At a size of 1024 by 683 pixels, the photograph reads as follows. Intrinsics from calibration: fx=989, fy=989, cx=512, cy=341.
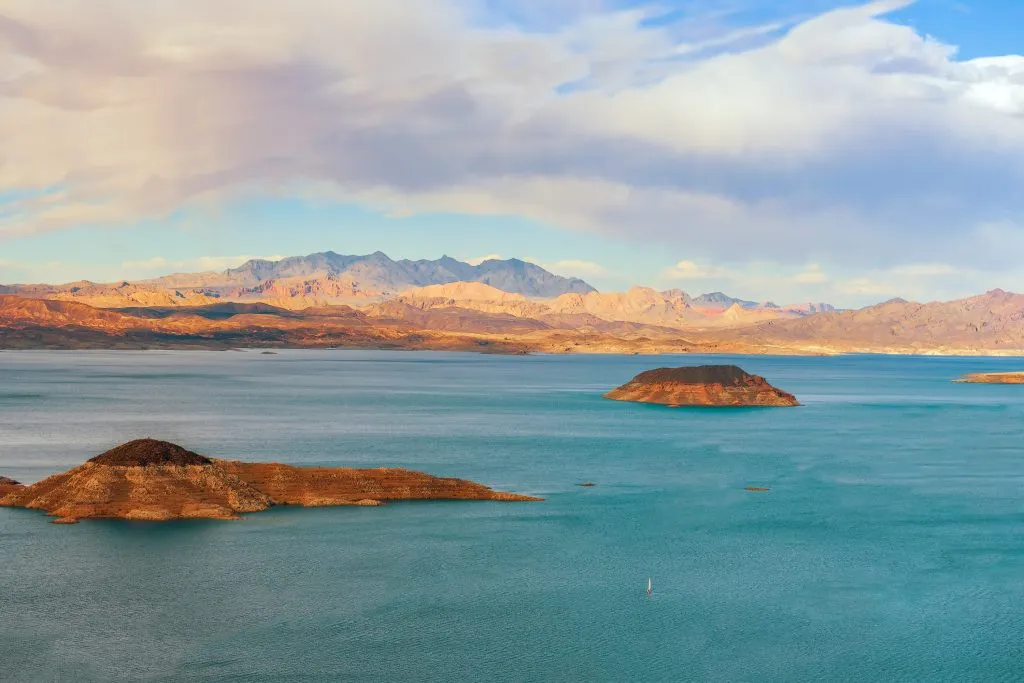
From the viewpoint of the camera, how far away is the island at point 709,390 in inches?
6905

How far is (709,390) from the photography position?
577 ft

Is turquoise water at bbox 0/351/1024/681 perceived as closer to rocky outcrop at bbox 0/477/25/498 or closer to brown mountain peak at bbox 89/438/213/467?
brown mountain peak at bbox 89/438/213/467

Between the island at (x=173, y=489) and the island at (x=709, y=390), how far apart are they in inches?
4336

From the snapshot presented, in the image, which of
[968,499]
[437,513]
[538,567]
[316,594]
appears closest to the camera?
[316,594]

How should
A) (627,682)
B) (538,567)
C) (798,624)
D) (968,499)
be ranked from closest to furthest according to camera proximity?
1. (627,682)
2. (798,624)
3. (538,567)
4. (968,499)

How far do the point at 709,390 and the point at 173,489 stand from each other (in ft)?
410

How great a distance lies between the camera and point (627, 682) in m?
37.7

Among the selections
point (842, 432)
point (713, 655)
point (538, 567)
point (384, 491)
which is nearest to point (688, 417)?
point (842, 432)

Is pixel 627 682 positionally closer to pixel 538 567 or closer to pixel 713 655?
pixel 713 655

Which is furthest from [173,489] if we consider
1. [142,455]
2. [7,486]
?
[7,486]

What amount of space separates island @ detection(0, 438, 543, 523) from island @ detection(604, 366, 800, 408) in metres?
110

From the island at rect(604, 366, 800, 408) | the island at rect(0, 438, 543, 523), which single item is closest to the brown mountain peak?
the island at rect(0, 438, 543, 523)

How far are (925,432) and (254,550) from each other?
109640 millimetres

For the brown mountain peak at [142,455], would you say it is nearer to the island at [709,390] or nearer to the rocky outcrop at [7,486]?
the rocky outcrop at [7,486]
